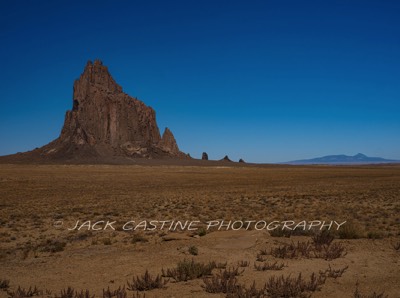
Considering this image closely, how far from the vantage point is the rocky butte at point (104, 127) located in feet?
521

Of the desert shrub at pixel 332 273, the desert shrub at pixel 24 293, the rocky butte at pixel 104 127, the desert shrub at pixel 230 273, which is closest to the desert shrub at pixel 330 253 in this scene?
the desert shrub at pixel 332 273

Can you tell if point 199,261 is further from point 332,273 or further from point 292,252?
point 332,273

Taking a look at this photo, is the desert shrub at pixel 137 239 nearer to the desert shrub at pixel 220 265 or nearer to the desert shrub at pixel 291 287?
the desert shrub at pixel 220 265

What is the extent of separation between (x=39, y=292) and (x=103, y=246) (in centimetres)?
500

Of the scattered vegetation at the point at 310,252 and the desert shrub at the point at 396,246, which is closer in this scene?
the scattered vegetation at the point at 310,252

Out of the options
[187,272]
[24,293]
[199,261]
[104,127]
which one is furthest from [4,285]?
[104,127]

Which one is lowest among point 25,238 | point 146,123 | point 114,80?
point 25,238

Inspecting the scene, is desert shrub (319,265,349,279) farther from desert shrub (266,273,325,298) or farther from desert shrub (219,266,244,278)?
desert shrub (219,266,244,278)

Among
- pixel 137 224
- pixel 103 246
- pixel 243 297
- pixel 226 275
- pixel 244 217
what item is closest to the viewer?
pixel 243 297

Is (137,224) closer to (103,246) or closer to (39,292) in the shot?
(103,246)

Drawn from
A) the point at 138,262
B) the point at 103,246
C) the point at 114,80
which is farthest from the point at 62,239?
the point at 114,80

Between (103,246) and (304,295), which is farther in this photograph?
(103,246)

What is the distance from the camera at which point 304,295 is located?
21.3ft

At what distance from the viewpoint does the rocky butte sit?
159 meters
